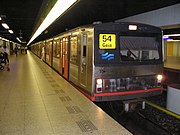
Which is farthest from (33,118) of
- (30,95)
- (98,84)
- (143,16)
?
(143,16)

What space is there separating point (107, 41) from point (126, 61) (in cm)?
71

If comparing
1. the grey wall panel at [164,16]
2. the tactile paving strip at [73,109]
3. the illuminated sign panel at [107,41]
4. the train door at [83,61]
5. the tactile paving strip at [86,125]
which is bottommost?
the tactile paving strip at [86,125]

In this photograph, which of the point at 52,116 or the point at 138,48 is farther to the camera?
the point at 138,48

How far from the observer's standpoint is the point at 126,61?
16.5 ft

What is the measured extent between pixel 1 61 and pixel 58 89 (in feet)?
25.0

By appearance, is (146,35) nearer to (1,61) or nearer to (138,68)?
(138,68)

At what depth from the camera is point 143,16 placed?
1034 centimetres

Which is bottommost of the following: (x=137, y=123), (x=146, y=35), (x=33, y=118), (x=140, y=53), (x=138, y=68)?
(x=137, y=123)

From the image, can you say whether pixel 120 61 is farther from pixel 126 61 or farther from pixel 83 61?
pixel 83 61

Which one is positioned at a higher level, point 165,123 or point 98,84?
point 98,84

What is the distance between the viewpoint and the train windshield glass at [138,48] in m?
5.05

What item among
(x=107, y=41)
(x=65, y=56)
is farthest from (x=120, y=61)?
(x=65, y=56)

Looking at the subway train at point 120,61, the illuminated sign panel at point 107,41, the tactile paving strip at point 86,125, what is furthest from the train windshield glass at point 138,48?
the tactile paving strip at point 86,125

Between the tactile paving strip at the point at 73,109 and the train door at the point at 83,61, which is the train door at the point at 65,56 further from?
the tactile paving strip at the point at 73,109
